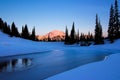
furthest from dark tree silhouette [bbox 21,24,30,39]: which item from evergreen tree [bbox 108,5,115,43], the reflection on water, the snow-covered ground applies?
the reflection on water

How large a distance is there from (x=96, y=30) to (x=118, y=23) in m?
9.81

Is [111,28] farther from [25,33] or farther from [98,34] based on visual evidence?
[25,33]

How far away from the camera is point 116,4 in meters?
68.1

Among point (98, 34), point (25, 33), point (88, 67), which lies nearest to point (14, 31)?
point (25, 33)

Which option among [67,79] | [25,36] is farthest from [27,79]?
[25,36]

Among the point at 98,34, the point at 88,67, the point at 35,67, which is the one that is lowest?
the point at 35,67

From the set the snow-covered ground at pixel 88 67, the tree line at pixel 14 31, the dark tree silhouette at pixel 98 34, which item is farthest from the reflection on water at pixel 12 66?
the tree line at pixel 14 31

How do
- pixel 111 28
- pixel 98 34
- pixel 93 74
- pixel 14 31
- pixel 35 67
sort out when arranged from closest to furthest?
pixel 93 74
pixel 35 67
pixel 111 28
pixel 98 34
pixel 14 31

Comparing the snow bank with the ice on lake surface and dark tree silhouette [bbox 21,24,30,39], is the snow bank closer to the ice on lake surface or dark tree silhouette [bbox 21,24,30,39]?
the ice on lake surface

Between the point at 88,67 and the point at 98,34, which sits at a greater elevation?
the point at 98,34

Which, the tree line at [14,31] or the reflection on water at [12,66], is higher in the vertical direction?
the tree line at [14,31]

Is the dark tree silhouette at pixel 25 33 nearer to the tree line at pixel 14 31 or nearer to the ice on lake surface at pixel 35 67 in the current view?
the tree line at pixel 14 31

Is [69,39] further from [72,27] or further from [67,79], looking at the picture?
[67,79]

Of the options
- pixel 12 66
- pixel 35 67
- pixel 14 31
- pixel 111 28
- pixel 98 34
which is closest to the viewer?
pixel 35 67
